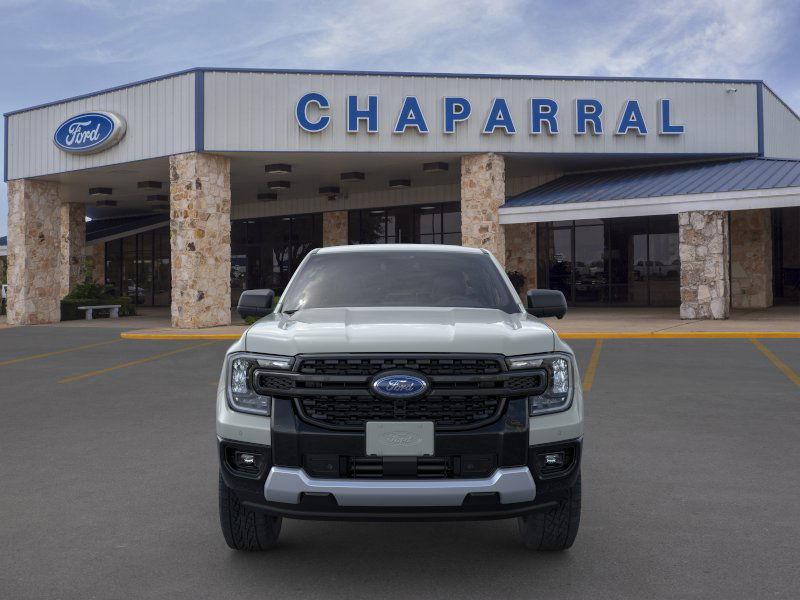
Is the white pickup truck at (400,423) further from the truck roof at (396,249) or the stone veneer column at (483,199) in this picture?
the stone veneer column at (483,199)

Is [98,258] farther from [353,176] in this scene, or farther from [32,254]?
[353,176]

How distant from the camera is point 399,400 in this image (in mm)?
3682

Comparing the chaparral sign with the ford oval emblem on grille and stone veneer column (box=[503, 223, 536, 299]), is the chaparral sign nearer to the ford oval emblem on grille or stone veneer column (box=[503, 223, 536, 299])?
stone veneer column (box=[503, 223, 536, 299])

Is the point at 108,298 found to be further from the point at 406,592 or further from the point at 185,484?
the point at 406,592

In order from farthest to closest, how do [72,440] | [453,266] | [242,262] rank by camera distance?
[242,262]
[72,440]
[453,266]

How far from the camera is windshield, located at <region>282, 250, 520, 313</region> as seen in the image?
16.9 ft

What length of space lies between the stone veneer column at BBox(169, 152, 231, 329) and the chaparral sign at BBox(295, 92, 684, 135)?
318 centimetres

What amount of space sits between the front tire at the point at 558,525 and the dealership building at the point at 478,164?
17970mm

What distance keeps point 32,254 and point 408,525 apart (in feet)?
81.9

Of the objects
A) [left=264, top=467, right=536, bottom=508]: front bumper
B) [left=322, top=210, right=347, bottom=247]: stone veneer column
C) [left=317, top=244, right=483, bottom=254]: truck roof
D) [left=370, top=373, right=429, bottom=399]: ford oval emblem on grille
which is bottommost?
[left=264, top=467, right=536, bottom=508]: front bumper

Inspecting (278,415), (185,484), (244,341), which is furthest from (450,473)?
(185,484)

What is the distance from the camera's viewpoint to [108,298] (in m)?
30.0

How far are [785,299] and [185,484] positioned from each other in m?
30.7

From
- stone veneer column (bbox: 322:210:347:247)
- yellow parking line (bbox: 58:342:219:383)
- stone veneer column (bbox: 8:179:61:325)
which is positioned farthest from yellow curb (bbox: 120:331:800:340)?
stone veneer column (bbox: 322:210:347:247)
